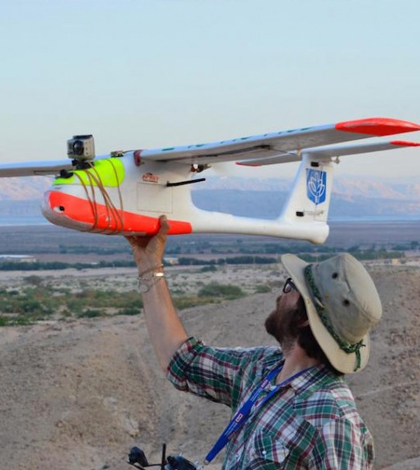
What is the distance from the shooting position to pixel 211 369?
3.88m

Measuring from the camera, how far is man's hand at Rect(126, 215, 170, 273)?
13.8 feet

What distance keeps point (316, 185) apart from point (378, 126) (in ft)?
13.9

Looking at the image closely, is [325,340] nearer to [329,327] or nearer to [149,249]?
[329,327]

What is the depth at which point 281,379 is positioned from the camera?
3.33 meters

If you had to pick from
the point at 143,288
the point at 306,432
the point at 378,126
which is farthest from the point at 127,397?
the point at 306,432

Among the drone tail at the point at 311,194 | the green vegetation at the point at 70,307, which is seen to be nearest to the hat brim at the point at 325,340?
the drone tail at the point at 311,194

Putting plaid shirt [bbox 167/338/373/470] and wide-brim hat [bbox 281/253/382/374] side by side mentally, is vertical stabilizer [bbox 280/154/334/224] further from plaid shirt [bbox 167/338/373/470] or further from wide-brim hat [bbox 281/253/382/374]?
plaid shirt [bbox 167/338/373/470]

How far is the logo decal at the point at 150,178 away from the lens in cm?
622

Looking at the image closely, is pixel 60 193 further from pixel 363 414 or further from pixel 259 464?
pixel 363 414

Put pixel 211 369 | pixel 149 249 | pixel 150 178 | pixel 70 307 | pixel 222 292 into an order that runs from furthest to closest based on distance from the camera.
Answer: pixel 222 292 < pixel 70 307 < pixel 150 178 < pixel 149 249 < pixel 211 369

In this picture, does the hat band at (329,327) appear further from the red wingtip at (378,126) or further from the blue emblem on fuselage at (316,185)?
the blue emblem on fuselage at (316,185)

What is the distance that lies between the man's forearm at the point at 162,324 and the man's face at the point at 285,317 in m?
0.71

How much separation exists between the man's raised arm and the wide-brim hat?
0.87m

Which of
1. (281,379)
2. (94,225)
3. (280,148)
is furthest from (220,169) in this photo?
(281,379)
